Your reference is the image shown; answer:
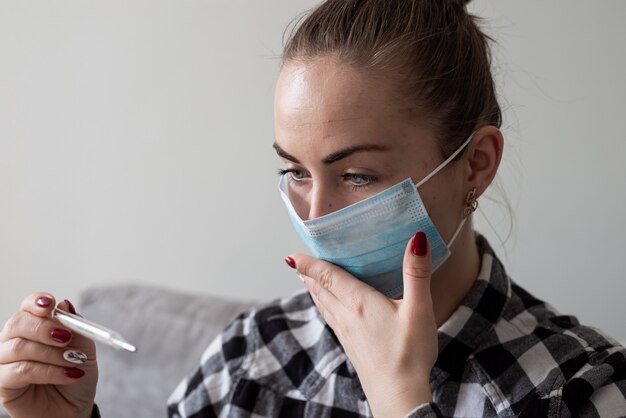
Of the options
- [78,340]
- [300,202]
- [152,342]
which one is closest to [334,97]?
[300,202]

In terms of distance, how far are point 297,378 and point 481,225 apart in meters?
0.71

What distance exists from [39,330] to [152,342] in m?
0.79

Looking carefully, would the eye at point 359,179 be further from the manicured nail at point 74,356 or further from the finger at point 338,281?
the manicured nail at point 74,356

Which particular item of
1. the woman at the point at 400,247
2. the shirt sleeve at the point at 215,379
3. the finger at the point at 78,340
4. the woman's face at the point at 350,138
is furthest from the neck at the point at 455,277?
the finger at the point at 78,340

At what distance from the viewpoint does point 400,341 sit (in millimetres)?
1037

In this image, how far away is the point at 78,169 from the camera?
2607mm

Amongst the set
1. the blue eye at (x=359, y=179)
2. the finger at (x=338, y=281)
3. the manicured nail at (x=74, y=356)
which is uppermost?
the blue eye at (x=359, y=179)

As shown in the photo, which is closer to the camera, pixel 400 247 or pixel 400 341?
pixel 400 341

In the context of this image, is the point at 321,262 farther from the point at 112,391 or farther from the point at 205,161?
the point at 205,161

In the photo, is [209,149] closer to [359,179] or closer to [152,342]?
[152,342]

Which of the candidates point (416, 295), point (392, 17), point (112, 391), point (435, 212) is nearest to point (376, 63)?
point (392, 17)

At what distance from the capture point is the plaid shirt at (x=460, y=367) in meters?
1.14

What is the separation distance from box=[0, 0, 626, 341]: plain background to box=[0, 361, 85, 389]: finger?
3.20 feet

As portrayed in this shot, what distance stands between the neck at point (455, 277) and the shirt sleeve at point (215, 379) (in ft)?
1.31
